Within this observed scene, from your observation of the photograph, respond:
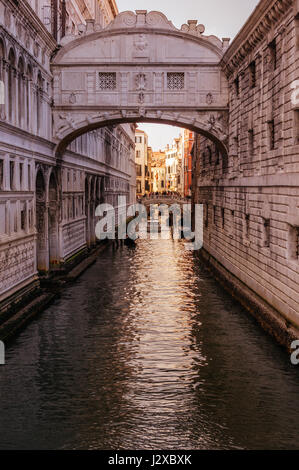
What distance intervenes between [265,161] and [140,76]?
741 cm

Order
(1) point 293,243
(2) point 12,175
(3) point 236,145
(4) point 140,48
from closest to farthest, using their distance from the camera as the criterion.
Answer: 1. (1) point 293,243
2. (2) point 12,175
3. (3) point 236,145
4. (4) point 140,48

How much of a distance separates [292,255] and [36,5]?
1221cm

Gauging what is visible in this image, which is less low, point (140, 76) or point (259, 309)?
point (140, 76)

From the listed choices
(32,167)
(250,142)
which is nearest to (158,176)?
(250,142)

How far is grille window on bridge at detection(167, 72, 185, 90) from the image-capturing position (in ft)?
75.4

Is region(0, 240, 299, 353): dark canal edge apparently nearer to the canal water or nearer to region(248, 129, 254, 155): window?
the canal water

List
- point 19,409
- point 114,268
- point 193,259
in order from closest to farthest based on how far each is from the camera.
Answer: point 19,409 < point 114,268 < point 193,259

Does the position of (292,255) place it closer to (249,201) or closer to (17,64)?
(249,201)

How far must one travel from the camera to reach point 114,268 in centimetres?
2808

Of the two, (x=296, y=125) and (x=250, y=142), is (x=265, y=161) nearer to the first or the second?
(x=250, y=142)

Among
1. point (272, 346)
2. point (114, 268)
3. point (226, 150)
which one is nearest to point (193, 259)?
point (114, 268)

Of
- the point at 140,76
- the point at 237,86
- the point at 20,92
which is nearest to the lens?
the point at 20,92

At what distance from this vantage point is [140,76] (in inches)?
897

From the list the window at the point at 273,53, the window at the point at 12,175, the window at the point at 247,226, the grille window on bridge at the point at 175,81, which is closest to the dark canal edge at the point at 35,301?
the window at the point at 12,175
